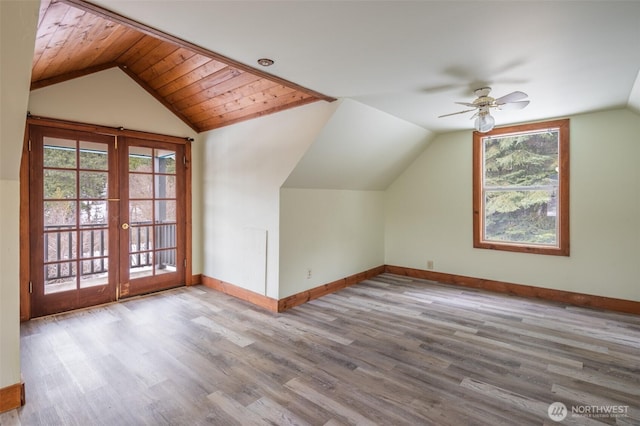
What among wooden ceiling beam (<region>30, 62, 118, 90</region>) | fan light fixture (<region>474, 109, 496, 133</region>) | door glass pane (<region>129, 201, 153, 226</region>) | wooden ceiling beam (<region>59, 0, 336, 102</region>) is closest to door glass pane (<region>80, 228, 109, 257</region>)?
door glass pane (<region>129, 201, 153, 226</region>)

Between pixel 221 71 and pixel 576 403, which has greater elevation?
pixel 221 71

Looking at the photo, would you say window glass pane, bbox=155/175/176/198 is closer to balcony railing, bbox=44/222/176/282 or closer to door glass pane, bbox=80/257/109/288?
balcony railing, bbox=44/222/176/282

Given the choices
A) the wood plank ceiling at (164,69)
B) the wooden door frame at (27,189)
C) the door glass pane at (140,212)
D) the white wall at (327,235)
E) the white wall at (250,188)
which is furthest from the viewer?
the door glass pane at (140,212)

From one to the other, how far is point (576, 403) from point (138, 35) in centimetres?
481

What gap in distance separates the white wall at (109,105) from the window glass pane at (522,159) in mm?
4475

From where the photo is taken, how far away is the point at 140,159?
437 cm

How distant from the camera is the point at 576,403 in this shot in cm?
218

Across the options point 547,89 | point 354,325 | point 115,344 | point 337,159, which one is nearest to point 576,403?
point 354,325

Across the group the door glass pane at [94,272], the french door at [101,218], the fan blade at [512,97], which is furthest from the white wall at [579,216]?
the door glass pane at [94,272]

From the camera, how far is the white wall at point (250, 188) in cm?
374

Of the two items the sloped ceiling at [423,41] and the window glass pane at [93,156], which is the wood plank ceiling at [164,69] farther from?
the window glass pane at [93,156]

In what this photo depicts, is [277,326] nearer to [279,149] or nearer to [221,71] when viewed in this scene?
[279,149]

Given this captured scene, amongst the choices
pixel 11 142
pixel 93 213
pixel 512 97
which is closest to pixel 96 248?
pixel 93 213

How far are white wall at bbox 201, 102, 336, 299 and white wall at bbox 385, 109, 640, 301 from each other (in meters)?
2.61
